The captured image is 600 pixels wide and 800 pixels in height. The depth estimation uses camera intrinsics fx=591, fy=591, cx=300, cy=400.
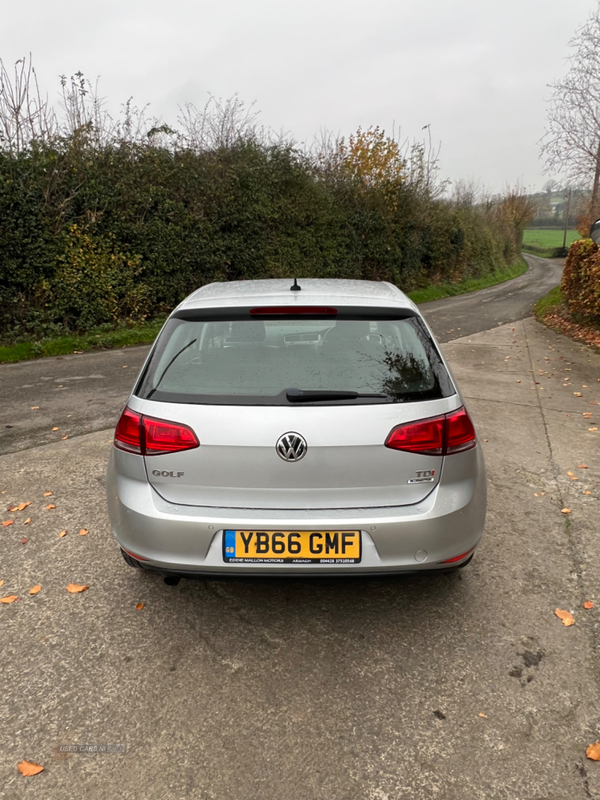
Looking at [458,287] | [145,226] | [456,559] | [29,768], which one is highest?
[145,226]

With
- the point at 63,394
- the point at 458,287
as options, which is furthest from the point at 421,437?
the point at 458,287

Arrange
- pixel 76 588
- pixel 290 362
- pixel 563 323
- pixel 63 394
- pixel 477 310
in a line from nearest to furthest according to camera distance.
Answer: pixel 290 362, pixel 76 588, pixel 63 394, pixel 563 323, pixel 477 310

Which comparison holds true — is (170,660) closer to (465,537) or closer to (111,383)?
(465,537)

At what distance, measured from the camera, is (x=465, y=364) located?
400 inches

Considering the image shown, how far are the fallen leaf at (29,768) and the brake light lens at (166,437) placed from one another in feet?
3.99

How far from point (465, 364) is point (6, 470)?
750 cm

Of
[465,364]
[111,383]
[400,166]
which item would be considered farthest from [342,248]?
[111,383]

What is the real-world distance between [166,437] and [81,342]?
932cm

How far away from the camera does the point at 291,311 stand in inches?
110

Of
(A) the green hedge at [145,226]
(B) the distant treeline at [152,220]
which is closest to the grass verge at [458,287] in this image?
(B) the distant treeline at [152,220]

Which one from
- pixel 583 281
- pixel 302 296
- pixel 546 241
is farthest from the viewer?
pixel 546 241

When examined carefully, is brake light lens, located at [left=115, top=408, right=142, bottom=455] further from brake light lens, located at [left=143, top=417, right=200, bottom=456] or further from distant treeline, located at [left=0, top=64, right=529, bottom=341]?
distant treeline, located at [left=0, top=64, right=529, bottom=341]

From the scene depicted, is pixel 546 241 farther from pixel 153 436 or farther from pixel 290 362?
pixel 153 436

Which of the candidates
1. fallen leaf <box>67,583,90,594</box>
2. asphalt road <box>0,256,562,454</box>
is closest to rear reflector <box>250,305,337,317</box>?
fallen leaf <box>67,583,90,594</box>
